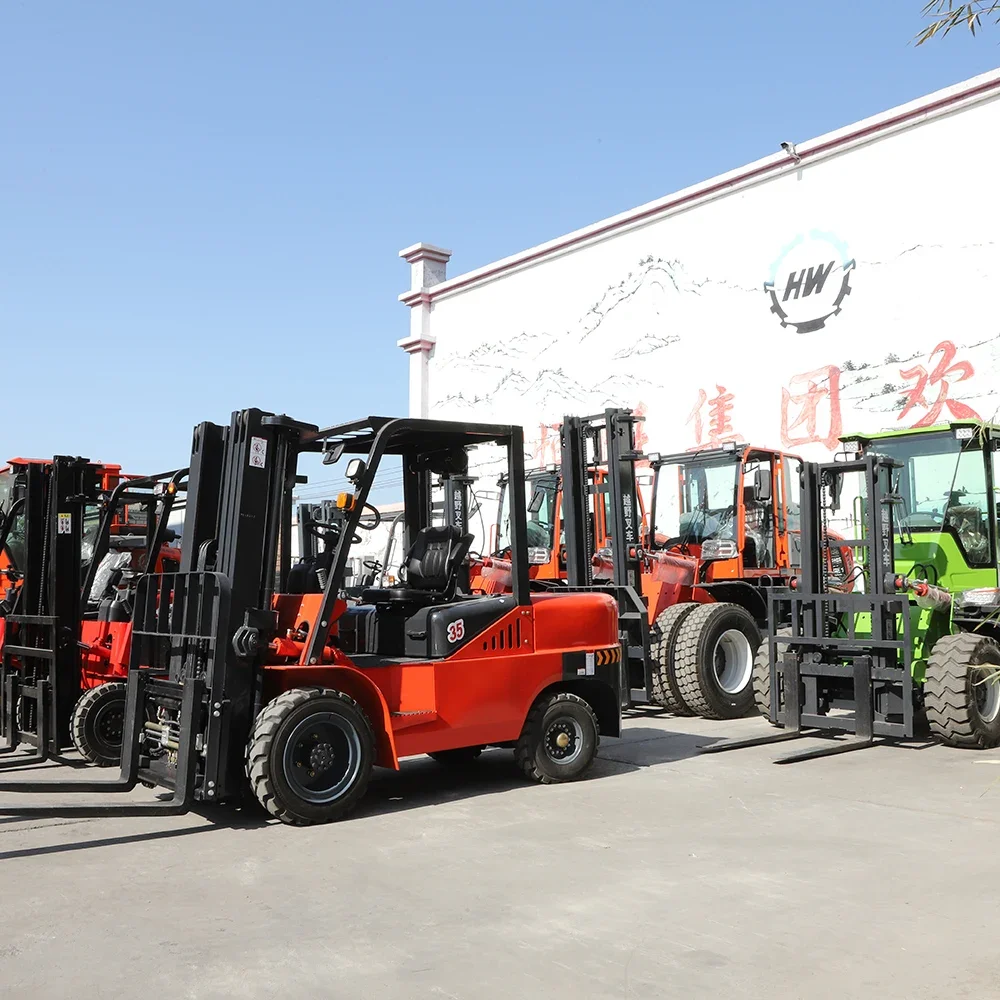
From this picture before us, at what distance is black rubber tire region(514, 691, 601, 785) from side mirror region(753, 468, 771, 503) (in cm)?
406

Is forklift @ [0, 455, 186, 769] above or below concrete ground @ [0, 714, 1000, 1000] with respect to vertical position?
above

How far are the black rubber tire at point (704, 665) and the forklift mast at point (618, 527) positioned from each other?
1.70ft

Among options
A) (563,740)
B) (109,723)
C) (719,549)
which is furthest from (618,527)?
(109,723)

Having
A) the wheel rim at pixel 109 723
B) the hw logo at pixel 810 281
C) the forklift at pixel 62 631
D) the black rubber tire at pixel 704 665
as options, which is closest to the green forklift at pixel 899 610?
the black rubber tire at pixel 704 665

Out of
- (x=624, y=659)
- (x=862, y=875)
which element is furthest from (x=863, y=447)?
(x=862, y=875)

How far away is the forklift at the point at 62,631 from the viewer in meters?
8.29

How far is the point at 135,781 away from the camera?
6.82 metres

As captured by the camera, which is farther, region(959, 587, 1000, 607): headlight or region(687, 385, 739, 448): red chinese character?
region(687, 385, 739, 448): red chinese character

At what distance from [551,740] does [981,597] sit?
4.15 meters

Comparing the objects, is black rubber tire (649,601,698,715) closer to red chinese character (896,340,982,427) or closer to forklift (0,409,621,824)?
forklift (0,409,621,824)

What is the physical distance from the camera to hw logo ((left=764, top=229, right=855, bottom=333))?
16406mm

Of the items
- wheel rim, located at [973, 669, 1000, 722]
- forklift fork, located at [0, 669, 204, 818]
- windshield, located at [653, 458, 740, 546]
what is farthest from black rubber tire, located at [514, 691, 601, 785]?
windshield, located at [653, 458, 740, 546]

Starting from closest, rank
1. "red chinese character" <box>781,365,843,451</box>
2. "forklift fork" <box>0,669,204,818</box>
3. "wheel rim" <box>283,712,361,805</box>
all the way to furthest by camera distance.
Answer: "forklift fork" <box>0,669,204,818</box> < "wheel rim" <box>283,712,361,805</box> < "red chinese character" <box>781,365,843,451</box>

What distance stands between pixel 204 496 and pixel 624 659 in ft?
16.1
